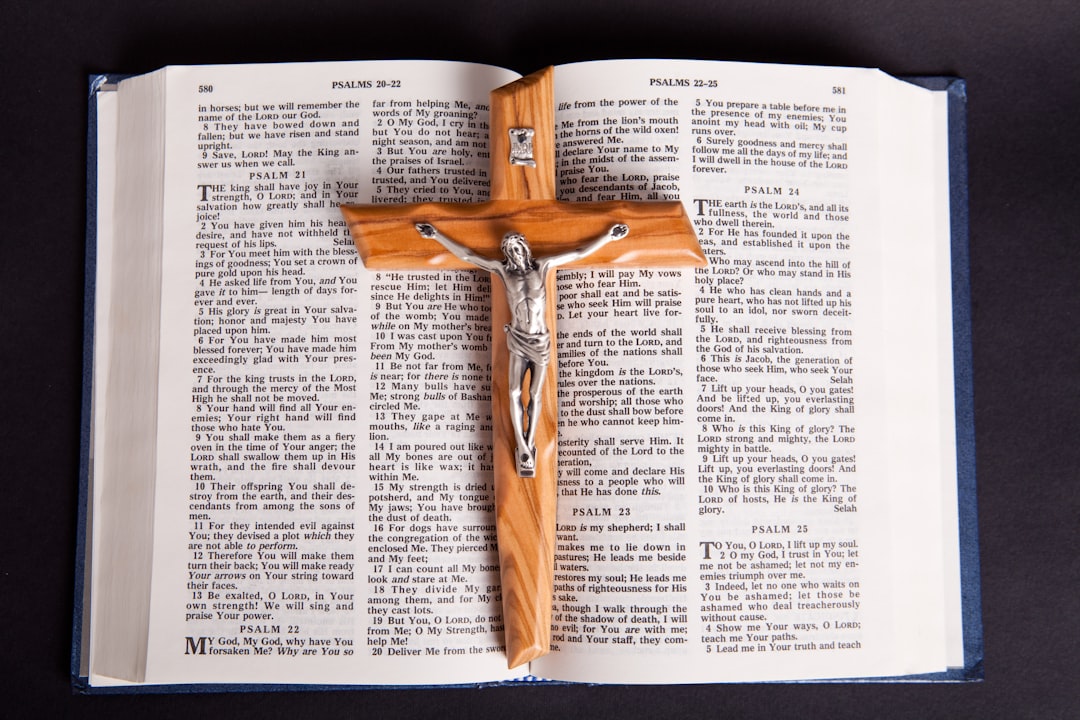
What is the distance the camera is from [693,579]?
1.14 metres

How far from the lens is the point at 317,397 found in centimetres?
117

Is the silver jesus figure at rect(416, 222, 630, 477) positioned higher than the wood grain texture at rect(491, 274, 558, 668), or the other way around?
the silver jesus figure at rect(416, 222, 630, 477)

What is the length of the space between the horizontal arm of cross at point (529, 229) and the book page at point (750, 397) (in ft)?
0.22

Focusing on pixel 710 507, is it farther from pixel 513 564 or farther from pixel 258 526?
pixel 258 526

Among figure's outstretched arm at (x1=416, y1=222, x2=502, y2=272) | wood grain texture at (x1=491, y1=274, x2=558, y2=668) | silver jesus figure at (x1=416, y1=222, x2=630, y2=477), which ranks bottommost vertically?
wood grain texture at (x1=491, y1=274, x2=558, y2=668)

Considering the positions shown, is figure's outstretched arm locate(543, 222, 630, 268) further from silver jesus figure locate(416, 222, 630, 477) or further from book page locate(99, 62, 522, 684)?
book page locate(99, 62, 522, 684)

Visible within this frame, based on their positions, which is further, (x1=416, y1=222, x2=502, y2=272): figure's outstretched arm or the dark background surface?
the dark background surface

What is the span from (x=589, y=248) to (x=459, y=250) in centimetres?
19

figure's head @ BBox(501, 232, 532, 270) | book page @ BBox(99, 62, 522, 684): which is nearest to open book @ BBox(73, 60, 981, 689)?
book page @ BBox(99, 62, 522, 684)

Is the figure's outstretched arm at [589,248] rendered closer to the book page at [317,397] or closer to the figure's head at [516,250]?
the figure's head at [516,250]

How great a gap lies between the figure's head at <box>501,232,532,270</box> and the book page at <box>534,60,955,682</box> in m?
0.11

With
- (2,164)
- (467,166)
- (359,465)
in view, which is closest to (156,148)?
(2,164)

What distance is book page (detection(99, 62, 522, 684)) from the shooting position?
3.76 feet

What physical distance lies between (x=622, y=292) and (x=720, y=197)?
22 cm
